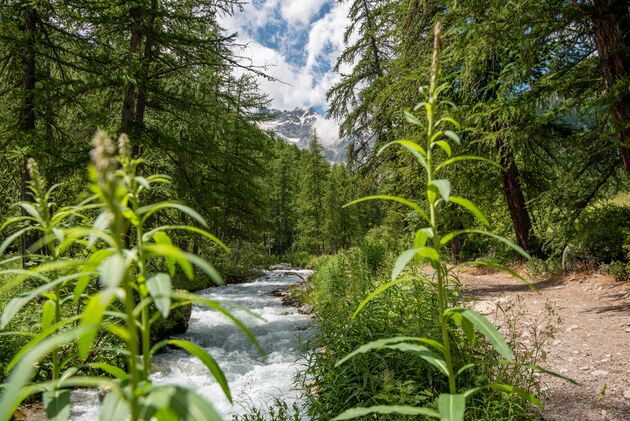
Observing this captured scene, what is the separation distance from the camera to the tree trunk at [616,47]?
524 centimetres

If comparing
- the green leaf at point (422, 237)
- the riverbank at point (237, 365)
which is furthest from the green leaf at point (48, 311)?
the riverbank at point (237, 365)

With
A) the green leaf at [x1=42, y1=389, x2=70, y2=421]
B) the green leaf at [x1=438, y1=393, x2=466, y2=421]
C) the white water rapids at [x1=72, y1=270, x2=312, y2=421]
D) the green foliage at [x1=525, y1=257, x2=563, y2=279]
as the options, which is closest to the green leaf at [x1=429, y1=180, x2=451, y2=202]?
the green leaf at [x1=438, y1=393, x2=466, y2=421]

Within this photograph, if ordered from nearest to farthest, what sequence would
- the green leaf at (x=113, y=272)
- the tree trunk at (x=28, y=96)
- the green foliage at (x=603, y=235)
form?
1. the green leaf at (x=113, y=272)
2. the tree trunk at (x=28, y=96)
3. the green foliage at (x=603, y=235)

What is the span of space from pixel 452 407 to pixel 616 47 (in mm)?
6425

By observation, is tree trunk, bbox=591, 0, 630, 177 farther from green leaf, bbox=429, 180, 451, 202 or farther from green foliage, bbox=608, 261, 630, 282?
green leaf, bbox=429, 180, 451, 202

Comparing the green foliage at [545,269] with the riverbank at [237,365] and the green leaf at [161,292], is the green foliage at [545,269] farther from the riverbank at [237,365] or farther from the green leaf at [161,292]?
the green leaf at [161,292]

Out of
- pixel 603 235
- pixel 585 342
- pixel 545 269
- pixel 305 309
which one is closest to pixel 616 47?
pixel 585 342

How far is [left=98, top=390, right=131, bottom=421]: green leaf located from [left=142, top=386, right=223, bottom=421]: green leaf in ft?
0.12

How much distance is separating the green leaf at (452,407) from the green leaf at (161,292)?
0.89m

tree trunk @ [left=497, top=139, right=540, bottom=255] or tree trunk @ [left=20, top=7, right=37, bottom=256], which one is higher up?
tree trunk @ [left=20, top=7, right=37, bottom=256]

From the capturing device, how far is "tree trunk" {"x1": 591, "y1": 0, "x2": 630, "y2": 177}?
5.24 m

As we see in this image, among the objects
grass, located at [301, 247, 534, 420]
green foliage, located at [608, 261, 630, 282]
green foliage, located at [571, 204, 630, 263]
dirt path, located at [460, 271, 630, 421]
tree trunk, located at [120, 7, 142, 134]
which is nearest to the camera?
grass, located at [301, 247, 534, 420]

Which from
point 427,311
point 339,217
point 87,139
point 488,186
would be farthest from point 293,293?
point 339,217

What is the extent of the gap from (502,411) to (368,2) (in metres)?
16.8
